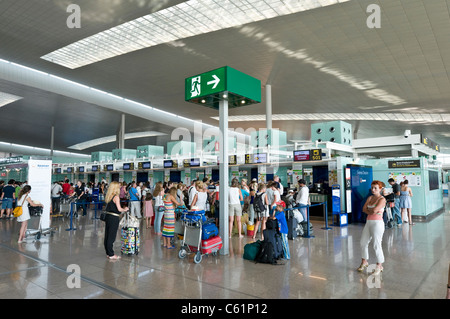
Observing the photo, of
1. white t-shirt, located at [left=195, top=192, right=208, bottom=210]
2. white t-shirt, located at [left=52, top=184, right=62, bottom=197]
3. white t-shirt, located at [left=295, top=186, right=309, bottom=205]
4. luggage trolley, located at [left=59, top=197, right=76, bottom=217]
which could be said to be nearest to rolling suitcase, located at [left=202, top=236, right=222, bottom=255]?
white t-shirt, located at [left=195, top=192, right=208, bottom=210]

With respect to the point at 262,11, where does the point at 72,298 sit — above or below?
below

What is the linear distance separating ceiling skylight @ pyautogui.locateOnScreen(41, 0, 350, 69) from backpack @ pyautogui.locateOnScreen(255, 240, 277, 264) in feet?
26.4

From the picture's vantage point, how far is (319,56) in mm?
13289

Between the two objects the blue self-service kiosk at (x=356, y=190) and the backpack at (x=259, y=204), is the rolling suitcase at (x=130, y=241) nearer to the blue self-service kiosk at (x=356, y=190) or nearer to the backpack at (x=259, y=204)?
the backpack at (x=259, y=204)

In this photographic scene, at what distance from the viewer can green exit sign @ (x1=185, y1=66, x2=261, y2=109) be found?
19.6 feet

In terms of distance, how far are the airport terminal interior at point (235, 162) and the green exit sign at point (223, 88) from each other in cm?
4

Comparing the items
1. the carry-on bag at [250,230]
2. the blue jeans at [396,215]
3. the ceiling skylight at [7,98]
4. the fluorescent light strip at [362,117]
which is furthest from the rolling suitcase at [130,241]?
the fluorescent light strip at [362,117]

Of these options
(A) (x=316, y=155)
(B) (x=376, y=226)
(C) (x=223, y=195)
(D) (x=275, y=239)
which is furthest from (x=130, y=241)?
(A) (x=316, y=155)

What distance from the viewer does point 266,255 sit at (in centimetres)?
542

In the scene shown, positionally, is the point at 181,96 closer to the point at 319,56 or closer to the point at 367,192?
the point at 319,56

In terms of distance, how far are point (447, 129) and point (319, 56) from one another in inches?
875

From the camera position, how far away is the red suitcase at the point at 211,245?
222 inches

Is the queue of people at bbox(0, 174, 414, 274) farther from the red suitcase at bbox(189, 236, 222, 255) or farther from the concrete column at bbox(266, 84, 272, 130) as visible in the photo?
the concrete column at bbox(266, 84, 272, 130)
